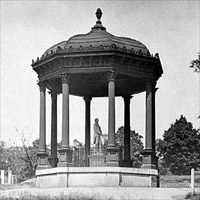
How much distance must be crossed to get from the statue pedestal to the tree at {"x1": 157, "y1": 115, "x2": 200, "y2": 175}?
4971cm

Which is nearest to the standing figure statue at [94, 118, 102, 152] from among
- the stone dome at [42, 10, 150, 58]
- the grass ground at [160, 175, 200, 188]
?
the stone dome at [42, 10, 150, 58]

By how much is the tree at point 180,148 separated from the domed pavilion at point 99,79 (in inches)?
1921

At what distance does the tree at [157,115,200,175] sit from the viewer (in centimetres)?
8306

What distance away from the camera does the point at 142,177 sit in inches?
1266

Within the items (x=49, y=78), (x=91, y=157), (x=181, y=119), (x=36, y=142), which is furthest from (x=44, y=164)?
(x=181, y=119)

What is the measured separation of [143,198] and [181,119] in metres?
65.3

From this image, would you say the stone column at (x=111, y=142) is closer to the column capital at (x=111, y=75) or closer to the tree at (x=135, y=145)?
the column capital at (x=111, y=75)

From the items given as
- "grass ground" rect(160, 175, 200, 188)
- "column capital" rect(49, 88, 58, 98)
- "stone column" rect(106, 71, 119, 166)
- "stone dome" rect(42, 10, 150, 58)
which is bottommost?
"grass ground" rect(160, 175, 200, 188)

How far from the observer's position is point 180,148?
85.8 m

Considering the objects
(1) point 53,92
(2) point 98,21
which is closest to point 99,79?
(1) point 53,92

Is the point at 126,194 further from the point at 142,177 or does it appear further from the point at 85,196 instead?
the point at 142,177

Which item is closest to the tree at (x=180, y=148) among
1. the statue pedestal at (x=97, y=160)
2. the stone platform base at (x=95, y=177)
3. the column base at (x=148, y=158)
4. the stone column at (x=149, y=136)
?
the stone column at (x=149, y=136)

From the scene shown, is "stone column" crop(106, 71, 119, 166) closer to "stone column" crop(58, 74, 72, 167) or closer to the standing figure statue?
"stone column" crop(58, 74, 72, 167)

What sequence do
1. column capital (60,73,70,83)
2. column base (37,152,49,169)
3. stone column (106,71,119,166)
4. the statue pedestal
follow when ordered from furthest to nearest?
column base (37,152,49,169) → the statue pedestal → column capital (60,73,70,83) → stone column (106,71,119,166)
